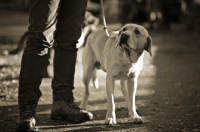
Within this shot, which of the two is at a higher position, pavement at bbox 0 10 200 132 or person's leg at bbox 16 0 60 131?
person's leg at bbox 16 0 60 131

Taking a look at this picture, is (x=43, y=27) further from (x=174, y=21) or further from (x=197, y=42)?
(x=174, y=21)

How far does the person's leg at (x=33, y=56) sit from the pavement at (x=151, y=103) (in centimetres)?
24

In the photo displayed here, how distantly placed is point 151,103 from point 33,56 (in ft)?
6.72

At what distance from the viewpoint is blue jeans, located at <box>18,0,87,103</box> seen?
12.3 ft

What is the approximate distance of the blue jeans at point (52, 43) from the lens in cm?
376

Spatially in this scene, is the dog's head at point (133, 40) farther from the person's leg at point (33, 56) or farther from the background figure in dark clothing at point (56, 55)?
the person's leg at point (33, 56)

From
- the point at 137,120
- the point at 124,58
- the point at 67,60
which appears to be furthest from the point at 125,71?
the point at 67,60

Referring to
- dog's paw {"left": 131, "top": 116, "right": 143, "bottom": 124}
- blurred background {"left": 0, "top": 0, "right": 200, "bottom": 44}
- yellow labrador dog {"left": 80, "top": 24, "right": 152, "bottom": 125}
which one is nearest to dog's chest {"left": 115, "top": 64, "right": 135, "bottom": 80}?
yellow labrador dog {"left": 80, "top": 24, "right": 152, "bottom": 125}

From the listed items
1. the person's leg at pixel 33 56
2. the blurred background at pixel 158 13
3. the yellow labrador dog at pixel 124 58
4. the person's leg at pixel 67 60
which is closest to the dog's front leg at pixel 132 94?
the yellow labrador dog at pixel 124 58

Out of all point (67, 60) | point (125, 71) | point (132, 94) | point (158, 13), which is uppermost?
point (158, 13)

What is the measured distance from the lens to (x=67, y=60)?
14.0ft

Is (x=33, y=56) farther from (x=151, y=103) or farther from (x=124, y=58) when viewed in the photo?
(x=151, y=103)

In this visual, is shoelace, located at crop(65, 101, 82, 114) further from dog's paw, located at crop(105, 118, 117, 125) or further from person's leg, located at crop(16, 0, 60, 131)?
person's leg, located at crop(16, 0, 60, 131)

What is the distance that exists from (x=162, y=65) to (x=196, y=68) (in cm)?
85
